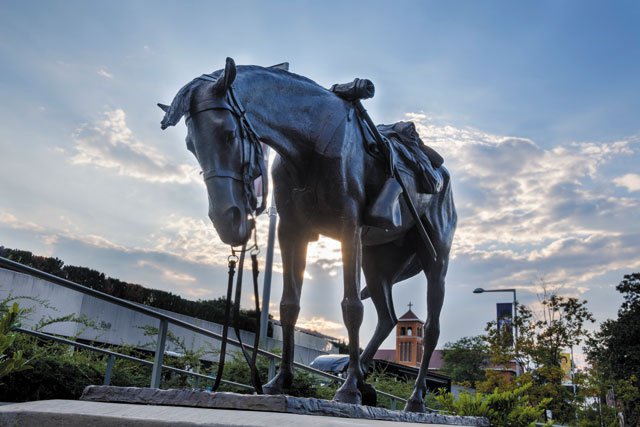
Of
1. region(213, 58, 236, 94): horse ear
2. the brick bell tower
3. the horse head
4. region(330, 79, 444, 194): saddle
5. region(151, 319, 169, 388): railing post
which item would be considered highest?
the brick bell tower

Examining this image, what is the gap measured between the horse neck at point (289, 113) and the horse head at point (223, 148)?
31 centimetres

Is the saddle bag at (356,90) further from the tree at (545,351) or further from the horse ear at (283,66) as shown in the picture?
the tree at (545,351)

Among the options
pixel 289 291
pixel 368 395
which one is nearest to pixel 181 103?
pixel 289 291

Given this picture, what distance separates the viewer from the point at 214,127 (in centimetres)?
355

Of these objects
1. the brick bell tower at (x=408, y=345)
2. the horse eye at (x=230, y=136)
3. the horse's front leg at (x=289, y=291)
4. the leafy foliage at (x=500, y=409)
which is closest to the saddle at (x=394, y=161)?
the horse's front leg at (x=289, y=291)

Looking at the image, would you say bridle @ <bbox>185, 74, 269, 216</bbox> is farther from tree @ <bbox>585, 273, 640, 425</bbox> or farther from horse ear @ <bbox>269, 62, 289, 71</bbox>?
tree @ <bbox>585, 273, 640, 425</bbox>

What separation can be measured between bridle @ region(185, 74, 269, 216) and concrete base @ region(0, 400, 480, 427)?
1.41m

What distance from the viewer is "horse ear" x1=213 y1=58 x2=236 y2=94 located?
3582mm

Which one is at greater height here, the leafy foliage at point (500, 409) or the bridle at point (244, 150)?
the bridle at point (244, 150)

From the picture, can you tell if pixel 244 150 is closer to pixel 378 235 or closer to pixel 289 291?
pixel 289 291

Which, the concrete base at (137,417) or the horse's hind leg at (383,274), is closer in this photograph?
the concrete base at (137,417)

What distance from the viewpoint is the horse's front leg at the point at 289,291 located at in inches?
163

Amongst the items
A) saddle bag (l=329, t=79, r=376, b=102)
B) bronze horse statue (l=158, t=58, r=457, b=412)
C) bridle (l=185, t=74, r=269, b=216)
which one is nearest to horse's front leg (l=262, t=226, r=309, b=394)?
bronze horse statue (l=158, t=58, r=457, b=412)

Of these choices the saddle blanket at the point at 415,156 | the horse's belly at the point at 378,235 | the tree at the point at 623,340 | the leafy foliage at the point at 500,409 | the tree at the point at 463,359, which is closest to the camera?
the horse's belly at the point at 378,235
